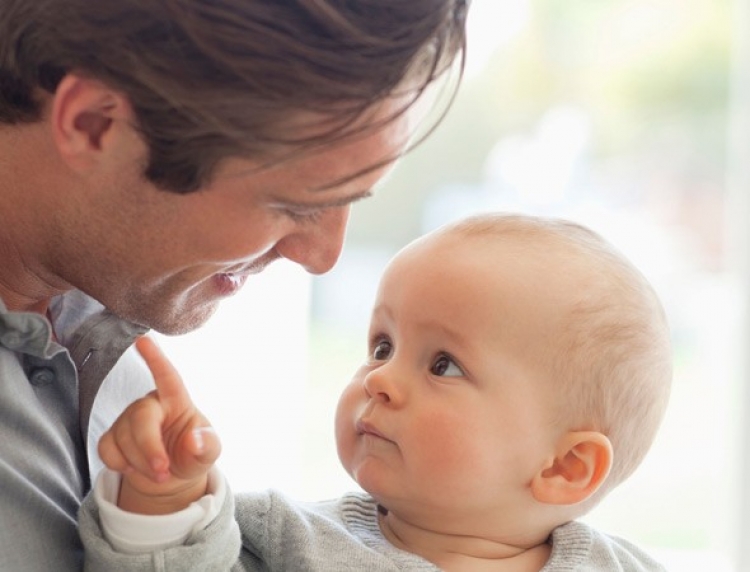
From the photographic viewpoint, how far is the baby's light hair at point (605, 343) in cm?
142

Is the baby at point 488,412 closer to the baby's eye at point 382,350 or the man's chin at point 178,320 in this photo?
the baby's eye at point 382,350

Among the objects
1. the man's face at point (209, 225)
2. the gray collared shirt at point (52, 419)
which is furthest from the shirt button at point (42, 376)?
the man's face at point (209, 225)

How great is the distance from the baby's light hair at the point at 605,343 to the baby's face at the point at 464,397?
0.09ft

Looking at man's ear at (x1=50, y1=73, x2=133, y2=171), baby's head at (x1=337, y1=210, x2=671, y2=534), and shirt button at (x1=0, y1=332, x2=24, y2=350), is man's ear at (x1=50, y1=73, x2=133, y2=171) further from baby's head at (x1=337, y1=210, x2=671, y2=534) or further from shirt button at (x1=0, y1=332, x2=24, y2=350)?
baby's head at (x1=337, y1=210, x2=671, y2=534)

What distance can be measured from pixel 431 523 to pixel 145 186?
50 centimetres

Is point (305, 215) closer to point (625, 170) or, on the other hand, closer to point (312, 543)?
point (312, 543)

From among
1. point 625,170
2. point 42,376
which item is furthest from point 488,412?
point 625,170

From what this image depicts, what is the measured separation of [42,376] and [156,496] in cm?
23

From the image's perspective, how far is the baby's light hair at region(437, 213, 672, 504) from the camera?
1425 mm

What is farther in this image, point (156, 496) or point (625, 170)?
point (625, 170)

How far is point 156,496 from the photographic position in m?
1.26

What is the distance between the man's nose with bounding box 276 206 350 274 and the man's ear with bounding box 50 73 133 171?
0.24 meters

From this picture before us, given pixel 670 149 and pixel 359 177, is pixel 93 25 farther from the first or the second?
pixel 670 149

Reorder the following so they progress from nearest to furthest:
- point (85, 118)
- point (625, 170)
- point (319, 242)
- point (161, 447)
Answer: point (161, 447)
point (85, 118)
point (319, 242)
point (625, 170)
